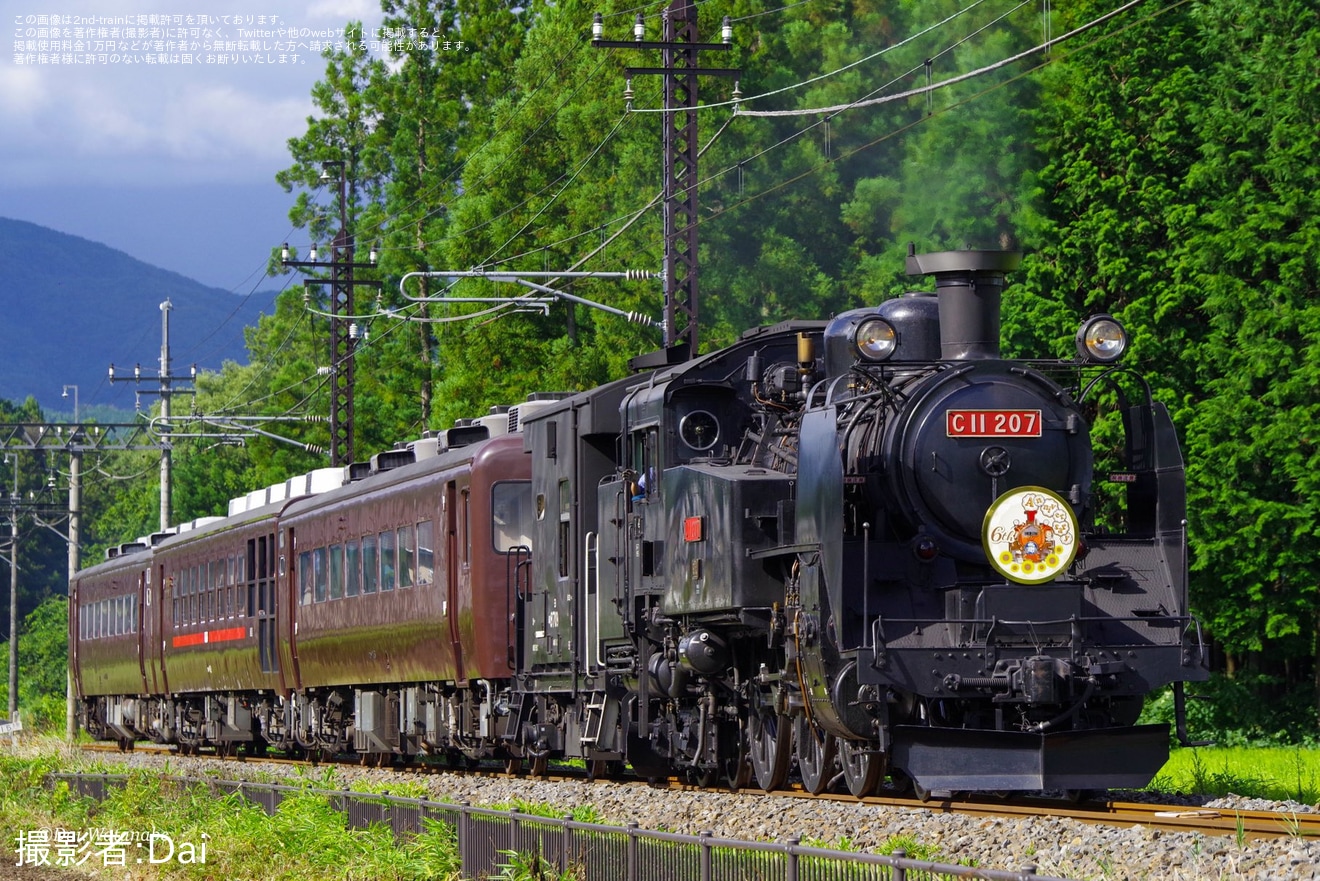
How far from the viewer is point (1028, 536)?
13.5 meters

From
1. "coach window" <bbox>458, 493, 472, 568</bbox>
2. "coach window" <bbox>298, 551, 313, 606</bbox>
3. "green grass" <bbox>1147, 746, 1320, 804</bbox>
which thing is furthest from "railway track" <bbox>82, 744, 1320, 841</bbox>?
"coach window" <bbox>298, 551, 313, 606</bbox>

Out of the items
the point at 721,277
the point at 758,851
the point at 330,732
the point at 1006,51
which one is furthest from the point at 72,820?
the point at 721,277

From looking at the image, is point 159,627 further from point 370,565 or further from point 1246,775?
point 1246,775

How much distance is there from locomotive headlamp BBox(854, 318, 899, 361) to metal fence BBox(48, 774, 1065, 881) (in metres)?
3.91

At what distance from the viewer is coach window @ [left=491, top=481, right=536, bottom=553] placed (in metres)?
20.5

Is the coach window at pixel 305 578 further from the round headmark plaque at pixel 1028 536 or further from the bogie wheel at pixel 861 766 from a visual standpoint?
the round headmark plaque at pixel 1028 536

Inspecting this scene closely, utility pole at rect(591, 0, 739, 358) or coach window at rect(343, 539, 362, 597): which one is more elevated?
utility pole at rect(591, 0, 739, 358)

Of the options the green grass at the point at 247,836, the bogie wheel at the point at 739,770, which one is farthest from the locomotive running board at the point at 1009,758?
the green grass at the point at 247,836

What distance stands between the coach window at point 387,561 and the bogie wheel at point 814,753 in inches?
356

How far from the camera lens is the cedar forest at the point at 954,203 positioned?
1318 inches

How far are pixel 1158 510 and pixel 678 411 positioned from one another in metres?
3.83

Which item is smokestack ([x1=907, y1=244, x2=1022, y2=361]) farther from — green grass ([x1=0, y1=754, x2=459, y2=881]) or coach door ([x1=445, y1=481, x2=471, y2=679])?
coach door ([x1=445, y1=481, x2=471, y2=679])

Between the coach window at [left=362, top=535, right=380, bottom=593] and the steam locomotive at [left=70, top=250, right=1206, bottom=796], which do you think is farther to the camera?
the coach window at [left=362, top=535, right=380, bottom=593]

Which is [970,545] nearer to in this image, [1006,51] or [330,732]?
[330,732]
